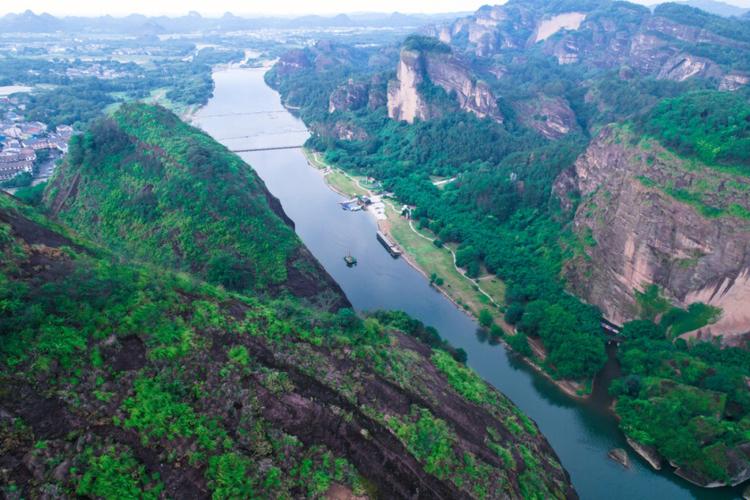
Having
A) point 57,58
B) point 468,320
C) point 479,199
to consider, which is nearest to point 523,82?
point 479,199

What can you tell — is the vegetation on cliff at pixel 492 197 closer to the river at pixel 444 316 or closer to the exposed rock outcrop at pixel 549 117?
the river at pixel 444 316

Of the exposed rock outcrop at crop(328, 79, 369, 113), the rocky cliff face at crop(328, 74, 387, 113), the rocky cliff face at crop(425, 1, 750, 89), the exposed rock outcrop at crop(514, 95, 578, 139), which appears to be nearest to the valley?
the exposed rock outcrop at crop(514, 95, 578, 139)

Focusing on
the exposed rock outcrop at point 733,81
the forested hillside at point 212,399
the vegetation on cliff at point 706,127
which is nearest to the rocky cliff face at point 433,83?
the exposed rock outcrop at point 733,81

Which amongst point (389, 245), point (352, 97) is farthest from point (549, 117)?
point (389, 245)

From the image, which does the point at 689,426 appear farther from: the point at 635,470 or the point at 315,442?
the point at 315,442

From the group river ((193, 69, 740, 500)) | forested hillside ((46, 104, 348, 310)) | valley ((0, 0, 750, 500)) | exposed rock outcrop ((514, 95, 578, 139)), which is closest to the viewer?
valley ((0, 0, 750, 500))

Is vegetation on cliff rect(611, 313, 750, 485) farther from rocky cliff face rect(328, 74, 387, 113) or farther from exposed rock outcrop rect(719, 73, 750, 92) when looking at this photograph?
rocky cliff face rect(328, 74, 387, 113)

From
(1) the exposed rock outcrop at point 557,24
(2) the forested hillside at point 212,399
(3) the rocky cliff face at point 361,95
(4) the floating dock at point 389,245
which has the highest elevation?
(2) the forested hillside at point 212,399
